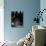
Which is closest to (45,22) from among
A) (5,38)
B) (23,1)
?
(23,1)

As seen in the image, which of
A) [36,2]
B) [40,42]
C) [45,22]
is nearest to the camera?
[40,42]

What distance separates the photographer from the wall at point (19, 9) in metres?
5.15

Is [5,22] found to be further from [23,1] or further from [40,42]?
[40,42]

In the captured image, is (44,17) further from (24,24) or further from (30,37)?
(30,37)

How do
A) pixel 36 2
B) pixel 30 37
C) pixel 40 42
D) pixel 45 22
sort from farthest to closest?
pixel 36 2 → pixel 45 22 → pixel 30 37 → pixel 40 42

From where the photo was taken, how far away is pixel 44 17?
4.52 meters

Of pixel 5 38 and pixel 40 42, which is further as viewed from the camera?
pixel 5 38

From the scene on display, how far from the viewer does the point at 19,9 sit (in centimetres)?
517

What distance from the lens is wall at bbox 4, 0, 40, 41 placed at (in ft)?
16.9

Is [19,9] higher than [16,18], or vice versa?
[19,9]

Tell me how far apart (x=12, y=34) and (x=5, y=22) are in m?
0.54

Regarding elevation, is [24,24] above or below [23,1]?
below

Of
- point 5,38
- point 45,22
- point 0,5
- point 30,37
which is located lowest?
point 5,38

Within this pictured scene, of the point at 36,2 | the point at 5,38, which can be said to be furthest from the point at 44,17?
the point at 5,38
